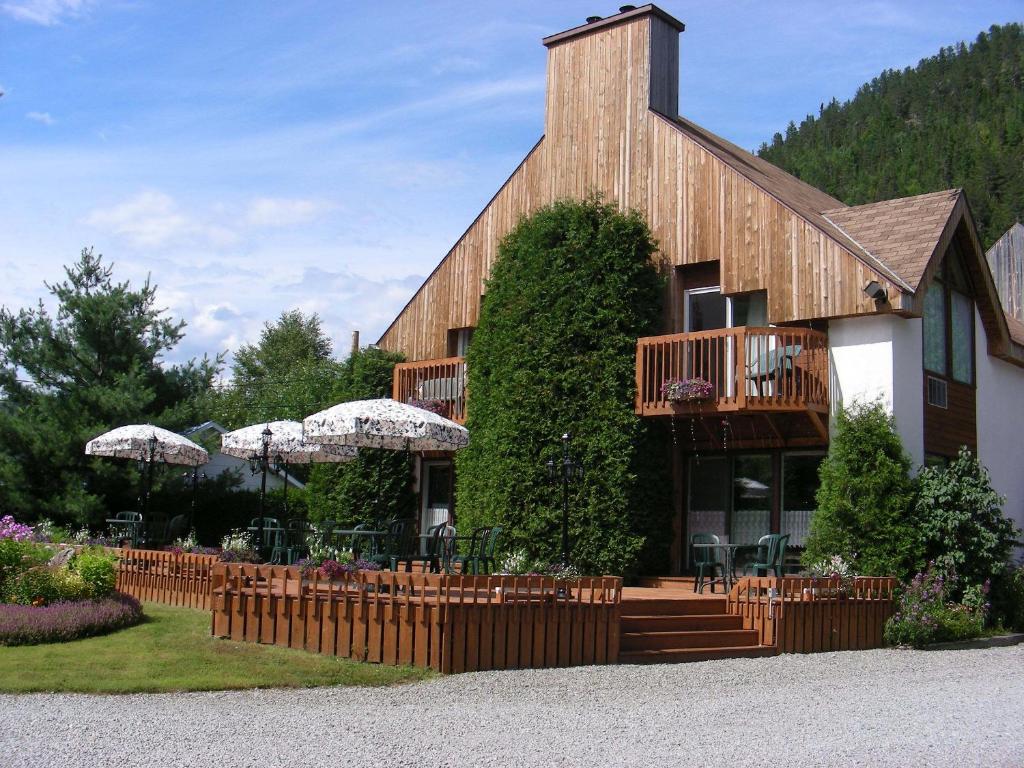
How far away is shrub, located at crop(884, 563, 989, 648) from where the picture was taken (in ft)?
47.6

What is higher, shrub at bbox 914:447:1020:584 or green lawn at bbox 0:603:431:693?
shrub at bbox 914:447:1020:584

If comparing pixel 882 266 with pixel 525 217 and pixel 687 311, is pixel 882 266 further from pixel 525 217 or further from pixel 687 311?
pixel 525 217

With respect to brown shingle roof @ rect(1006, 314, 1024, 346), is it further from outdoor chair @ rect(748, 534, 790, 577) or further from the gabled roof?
outdoor chair @ rect(748, 534, 790, 577)

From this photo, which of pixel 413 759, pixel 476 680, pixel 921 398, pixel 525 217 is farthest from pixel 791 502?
pixel 413 759

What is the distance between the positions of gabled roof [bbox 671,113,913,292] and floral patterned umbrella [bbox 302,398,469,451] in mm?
6872

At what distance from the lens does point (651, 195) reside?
19.7m

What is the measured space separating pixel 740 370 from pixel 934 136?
89100 millimetres

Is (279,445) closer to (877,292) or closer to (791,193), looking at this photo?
(877,292)

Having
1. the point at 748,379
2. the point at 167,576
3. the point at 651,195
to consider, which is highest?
the point at 651,195

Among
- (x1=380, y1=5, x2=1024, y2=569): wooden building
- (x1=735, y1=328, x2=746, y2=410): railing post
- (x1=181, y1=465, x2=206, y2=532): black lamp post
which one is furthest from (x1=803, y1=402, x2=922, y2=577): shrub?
(x1=181, y1=465, x2=206, y2=532): black lamp post

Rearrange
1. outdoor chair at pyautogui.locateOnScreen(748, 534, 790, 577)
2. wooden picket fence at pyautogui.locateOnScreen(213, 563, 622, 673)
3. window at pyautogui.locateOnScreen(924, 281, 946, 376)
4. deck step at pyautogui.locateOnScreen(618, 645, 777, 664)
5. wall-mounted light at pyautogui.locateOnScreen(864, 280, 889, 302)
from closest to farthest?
wooden picket fence at pyautogui.locateOnScreen(213, 563, 622, 673), deck step at pyautogui.locateOnScreen(618, 645, 777, 664), outdoor chair at pyautogui.locateOnScreen(748, 534, 790, 577), wall-mounted light at pyautogui.locateOnScreen(864, 280, 889, 302), window at pyautogui.locateOnScreen(924, 281, 946, 376)

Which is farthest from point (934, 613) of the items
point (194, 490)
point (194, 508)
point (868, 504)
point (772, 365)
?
point (194, 508)

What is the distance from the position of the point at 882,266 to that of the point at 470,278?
8277 mm

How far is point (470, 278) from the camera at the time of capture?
22.1 m
